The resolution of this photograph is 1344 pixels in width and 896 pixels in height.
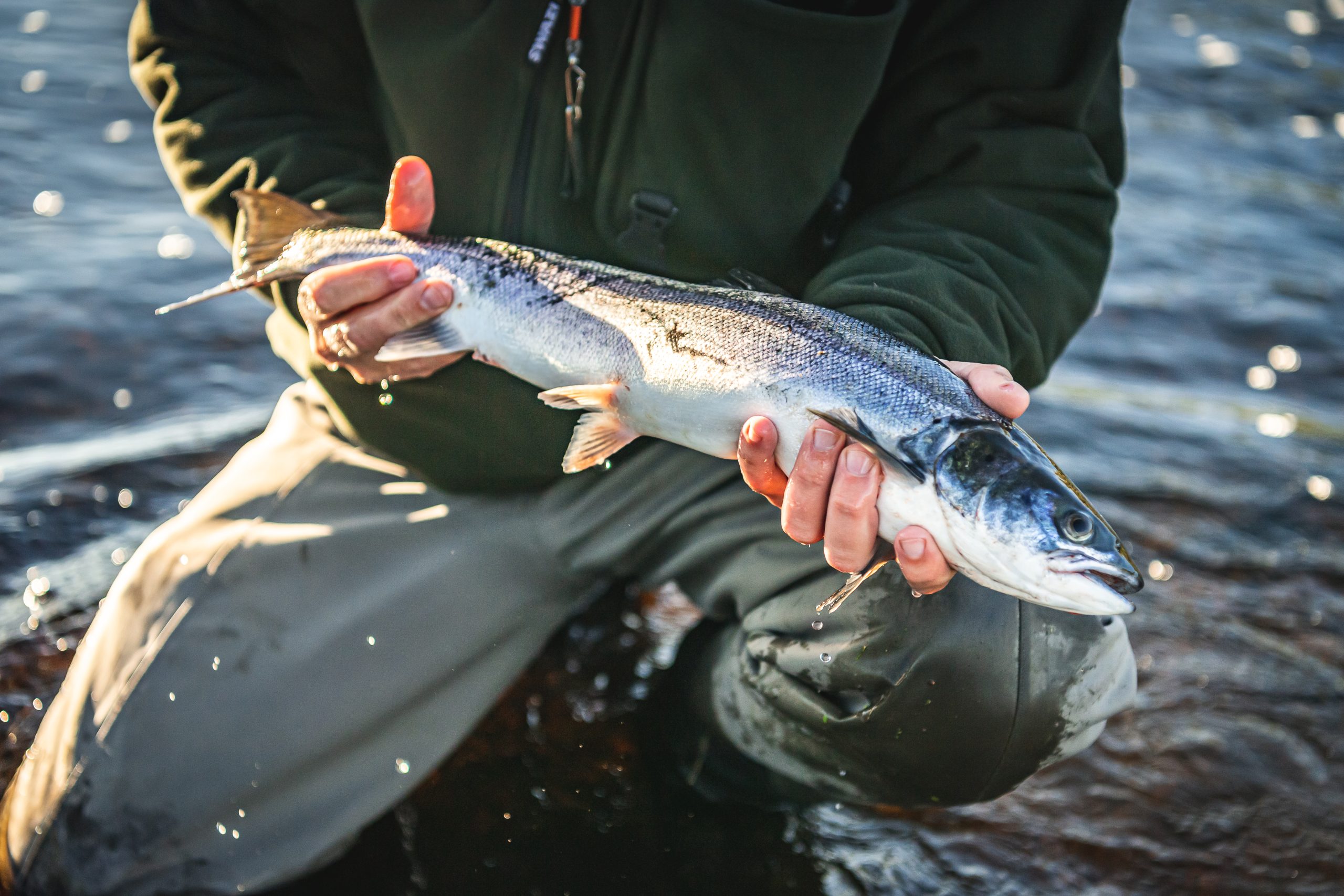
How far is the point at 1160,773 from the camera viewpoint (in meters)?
2.98

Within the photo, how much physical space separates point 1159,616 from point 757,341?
226 cm

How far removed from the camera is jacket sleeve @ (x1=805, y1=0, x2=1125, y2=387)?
261 centimetres

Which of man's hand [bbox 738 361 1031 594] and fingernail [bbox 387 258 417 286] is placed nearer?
man's hand [bbox 738 361 1031 594]

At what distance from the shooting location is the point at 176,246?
6.04 metres

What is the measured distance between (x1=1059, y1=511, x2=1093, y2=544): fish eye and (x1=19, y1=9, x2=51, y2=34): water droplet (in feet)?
34.2

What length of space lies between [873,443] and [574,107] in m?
1.22

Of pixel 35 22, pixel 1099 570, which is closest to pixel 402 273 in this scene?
pixel 1099 570

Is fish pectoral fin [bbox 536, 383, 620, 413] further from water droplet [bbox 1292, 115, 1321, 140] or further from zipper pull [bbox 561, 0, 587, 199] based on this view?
water droplet [bbox 1292, 115, 1321, 140]

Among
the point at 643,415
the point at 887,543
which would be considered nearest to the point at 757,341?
the point at 643,415

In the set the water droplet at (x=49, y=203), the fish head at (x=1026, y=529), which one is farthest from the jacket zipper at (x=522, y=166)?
the water droplet at (x=49, y=203)

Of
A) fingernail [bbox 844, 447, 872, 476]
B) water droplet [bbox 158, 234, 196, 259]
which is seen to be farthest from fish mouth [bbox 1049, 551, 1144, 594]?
water droplet [bbox 158, 234, 196, 259]

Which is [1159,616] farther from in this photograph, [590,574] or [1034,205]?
[590,574]

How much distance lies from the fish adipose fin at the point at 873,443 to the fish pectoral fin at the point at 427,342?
0.96 meters

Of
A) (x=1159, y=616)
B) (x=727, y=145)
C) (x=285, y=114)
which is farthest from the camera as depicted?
(x=1159, y=616)
